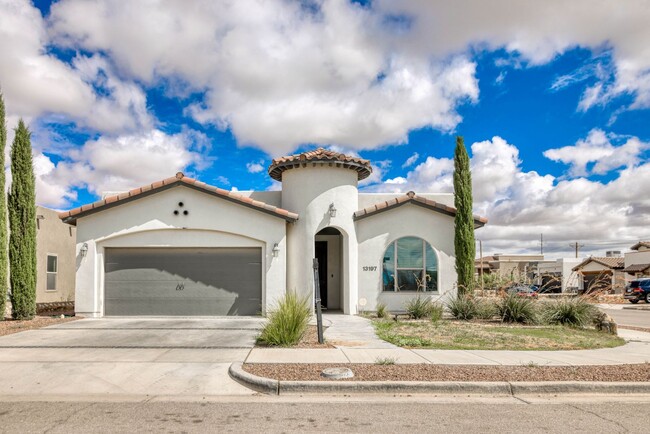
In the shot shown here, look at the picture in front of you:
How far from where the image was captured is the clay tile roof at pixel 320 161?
17.4 meters

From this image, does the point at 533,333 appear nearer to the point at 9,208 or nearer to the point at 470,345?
the point at 470,345

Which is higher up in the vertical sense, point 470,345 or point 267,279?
point 267,279

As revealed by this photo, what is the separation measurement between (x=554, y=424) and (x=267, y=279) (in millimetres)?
11508

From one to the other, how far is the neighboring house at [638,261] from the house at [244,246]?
3402 cm

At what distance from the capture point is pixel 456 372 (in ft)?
27.1

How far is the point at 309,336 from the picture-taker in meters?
12.1

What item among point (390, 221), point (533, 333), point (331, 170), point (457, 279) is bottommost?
point (533, 333)

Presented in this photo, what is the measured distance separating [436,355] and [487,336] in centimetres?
330

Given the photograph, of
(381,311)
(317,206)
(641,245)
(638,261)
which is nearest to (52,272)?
(317,206)

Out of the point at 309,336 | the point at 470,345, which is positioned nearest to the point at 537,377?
the point at 470,345

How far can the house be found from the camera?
1652 cm

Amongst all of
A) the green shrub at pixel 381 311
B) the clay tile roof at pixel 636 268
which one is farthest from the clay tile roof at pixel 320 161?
the clay tile roof at pixel 636 268

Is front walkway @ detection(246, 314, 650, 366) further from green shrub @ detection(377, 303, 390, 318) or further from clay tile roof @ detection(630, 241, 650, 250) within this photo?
clay tile roof @ detection(630, 241, 650, 250)

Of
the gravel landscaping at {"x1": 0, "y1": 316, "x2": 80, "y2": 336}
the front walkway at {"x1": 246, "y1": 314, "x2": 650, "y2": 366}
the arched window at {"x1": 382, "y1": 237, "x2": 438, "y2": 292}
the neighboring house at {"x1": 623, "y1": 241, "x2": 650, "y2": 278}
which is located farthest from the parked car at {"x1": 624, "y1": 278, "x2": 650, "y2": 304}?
the gravel landscaping at {"x1": 0, "y1": 316, "x2": 80, "y2": 336}
